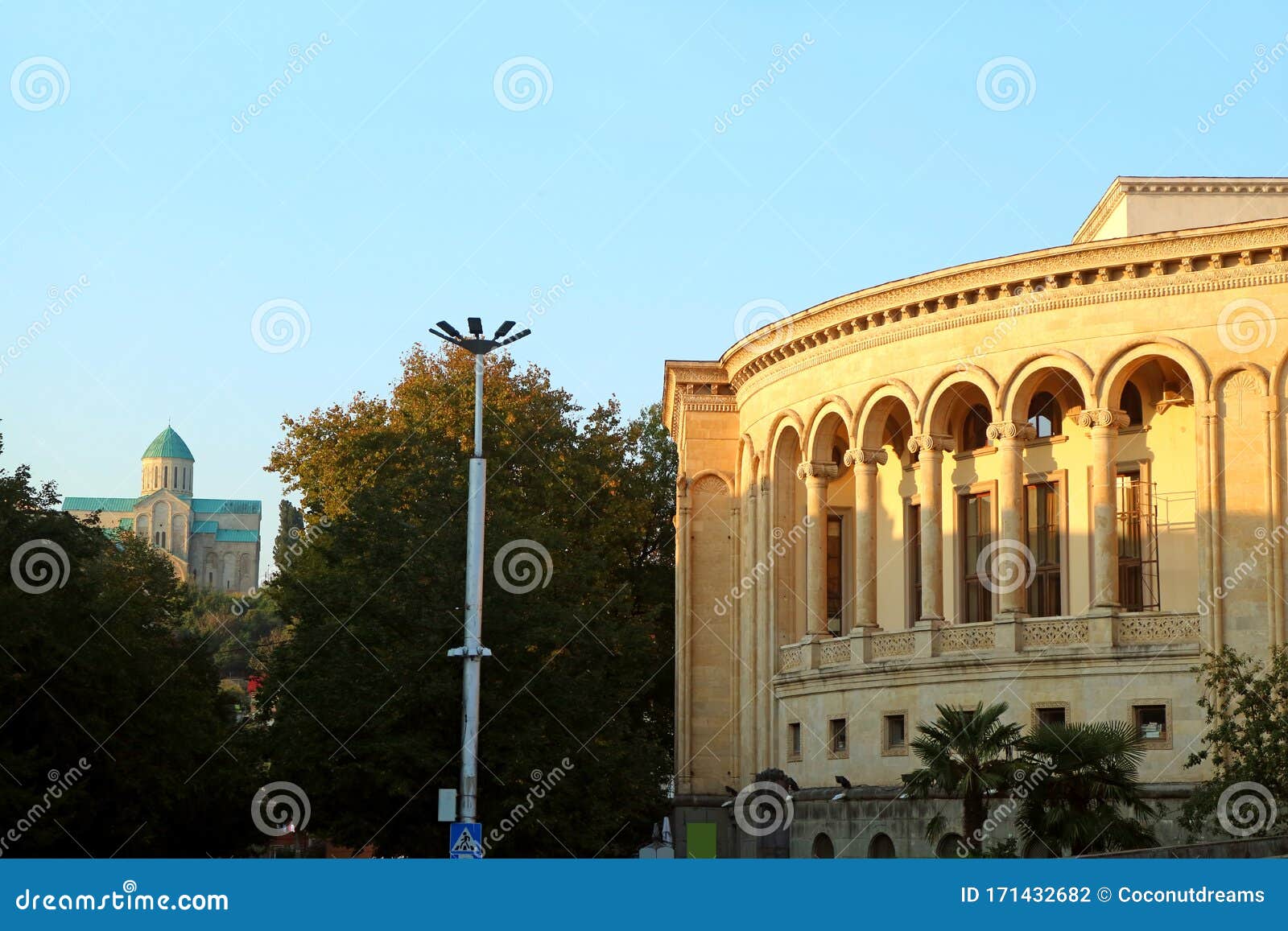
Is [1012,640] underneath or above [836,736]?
above

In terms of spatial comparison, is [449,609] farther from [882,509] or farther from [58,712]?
[882,509]

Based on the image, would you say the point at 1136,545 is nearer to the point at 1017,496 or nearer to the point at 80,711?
the point at 1017,496

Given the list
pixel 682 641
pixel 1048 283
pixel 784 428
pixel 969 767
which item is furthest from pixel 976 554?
pixel 969 767

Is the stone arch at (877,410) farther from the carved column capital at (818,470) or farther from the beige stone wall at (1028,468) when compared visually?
the carved column capital at (818,470)

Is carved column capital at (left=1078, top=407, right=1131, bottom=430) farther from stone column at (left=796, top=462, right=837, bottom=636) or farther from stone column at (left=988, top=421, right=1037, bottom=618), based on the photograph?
stone column at (left=796, top=462, right=837, bottom=636)

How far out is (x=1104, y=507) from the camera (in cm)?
3688

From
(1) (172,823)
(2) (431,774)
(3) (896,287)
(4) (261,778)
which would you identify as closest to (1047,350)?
(3) (896,287)

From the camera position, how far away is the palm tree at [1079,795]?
1002 inches

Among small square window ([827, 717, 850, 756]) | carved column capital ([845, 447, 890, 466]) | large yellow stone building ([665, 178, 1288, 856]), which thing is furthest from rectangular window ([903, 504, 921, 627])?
small square window ([827, 717, 850, 756])

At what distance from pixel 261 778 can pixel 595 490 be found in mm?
19738

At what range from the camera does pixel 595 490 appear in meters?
57.4

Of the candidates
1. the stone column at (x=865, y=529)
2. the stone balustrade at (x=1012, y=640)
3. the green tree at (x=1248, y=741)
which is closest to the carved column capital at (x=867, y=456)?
the stone column at (x=865, y=529)

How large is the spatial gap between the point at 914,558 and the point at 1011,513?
4.20 metres

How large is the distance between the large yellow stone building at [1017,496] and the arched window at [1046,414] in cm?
7
